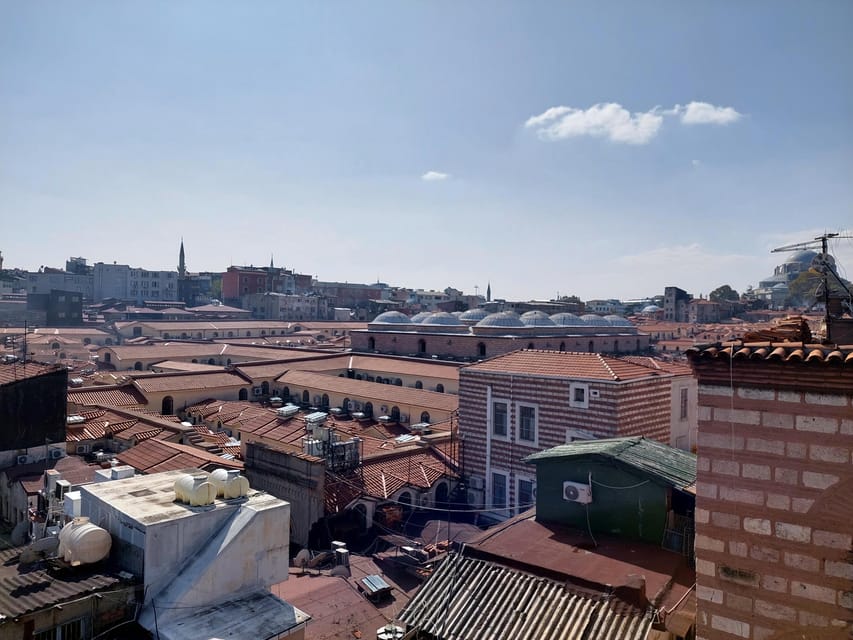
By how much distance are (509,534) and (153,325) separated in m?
66.6

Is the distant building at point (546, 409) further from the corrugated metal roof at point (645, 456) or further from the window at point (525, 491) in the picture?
the corrugated metal roof at point (645, 456)

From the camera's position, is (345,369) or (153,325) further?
(153,325)

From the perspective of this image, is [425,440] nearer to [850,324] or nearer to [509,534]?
[509,534]

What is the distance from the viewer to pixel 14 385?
18719 millimetres

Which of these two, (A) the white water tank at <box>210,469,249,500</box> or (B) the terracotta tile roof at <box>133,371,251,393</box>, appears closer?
(A) the white water tank at <box>210,469,249,500</box>

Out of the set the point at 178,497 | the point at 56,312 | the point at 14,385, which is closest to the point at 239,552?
the point at 178,497

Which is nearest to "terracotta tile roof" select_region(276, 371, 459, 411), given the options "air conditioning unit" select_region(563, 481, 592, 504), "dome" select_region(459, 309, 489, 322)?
"air conditioning unit" select_region(563, 481, 592, 504)

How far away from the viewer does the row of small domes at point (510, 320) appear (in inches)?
1721

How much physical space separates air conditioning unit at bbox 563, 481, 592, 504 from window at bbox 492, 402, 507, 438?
369 inches

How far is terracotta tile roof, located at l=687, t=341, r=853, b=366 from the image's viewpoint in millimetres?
5516

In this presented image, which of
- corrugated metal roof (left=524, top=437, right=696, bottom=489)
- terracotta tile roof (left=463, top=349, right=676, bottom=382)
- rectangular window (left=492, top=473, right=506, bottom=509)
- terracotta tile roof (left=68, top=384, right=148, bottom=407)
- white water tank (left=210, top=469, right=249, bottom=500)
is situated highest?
terracotta tile roof (left=463, top=349, right=676, bottom=382)

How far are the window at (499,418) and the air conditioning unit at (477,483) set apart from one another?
5.99 ft

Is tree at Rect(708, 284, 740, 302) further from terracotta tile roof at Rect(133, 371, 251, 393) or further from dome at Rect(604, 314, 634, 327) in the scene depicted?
terracotta tile roof at Rect(133, 371, 251, 393)

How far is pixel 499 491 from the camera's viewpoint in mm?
21156
